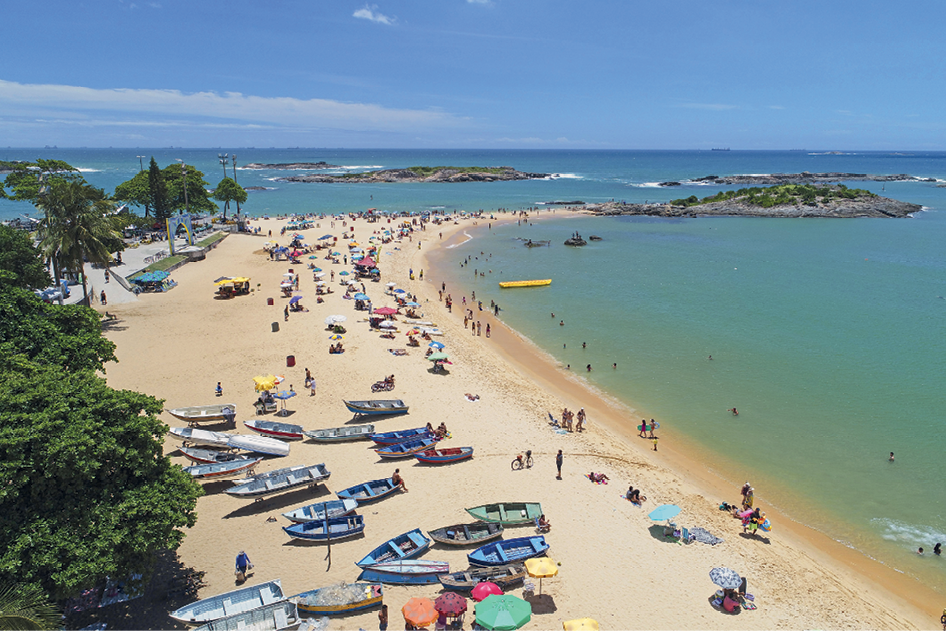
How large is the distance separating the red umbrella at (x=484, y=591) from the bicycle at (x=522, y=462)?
6.66 meters

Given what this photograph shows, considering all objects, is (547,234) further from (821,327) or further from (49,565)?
(49,565)

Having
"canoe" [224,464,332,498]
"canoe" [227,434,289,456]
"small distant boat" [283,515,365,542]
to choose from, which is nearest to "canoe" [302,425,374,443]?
"canoe" [227,434,289,456]

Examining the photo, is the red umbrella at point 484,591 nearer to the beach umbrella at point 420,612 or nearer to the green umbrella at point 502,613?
the green umbrella at point 502,613

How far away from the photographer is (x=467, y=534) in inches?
611

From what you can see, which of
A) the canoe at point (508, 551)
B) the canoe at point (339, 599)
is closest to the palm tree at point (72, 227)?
the canoe at point (339, 599)

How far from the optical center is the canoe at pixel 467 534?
49.9ft

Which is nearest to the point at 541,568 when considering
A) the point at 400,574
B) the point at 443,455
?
the point at 400,574

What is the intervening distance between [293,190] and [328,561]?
411 ft

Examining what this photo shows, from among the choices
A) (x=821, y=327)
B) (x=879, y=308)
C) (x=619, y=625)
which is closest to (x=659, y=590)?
(x=619, y=625)

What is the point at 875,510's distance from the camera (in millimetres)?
18281

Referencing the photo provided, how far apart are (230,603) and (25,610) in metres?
5.04

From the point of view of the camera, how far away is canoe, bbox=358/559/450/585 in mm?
13688

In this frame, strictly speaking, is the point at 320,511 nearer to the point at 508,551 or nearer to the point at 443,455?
the point at 443,455

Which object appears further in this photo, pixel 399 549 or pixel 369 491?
pixel 369 491
